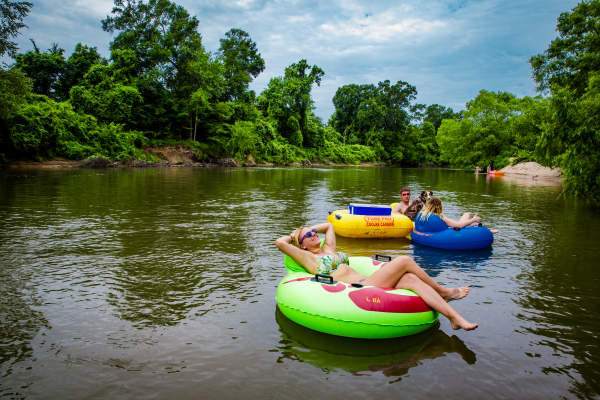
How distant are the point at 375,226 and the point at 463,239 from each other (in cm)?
187

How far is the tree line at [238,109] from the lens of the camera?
18812 millimetres

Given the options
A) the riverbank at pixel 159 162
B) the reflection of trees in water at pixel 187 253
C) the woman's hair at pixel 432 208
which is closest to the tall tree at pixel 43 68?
the riverbank at pixel 159 162

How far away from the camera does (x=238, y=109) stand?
5228cm

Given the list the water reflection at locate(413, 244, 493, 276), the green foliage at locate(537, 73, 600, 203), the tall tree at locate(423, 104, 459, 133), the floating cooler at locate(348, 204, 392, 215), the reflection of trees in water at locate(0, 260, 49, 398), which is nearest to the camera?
the reflection of trees in water at locate(0, 260, 49, 398)

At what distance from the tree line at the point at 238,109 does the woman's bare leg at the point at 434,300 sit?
10726 mm

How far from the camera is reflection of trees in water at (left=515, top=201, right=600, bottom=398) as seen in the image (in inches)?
139

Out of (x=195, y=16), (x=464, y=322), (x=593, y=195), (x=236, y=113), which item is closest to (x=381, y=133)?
(x=236, y=113)

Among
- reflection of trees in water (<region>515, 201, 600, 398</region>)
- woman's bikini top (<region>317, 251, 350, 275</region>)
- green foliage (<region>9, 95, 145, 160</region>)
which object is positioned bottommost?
reflection of trees in water (<region>515, 201, 600, 398</region>)

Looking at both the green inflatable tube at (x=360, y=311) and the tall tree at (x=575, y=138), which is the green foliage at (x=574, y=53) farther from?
the green inflatable tube at (x=360, y=311)

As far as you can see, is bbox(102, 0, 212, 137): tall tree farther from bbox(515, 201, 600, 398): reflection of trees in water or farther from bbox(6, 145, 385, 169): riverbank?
bbox(515, 201, 600, 398): reflection of trees in water

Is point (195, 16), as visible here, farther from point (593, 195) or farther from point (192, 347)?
point (192, 347)

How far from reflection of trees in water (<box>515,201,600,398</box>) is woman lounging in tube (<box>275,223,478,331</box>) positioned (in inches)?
32.1

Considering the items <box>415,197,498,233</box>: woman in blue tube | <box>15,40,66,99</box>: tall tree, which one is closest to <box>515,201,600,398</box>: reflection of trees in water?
<box>415,197,498,233</box>: woman in blue tube

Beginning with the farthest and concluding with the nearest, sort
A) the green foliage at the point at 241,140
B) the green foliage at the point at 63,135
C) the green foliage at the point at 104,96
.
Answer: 1. the green foliage at the point at 241,140
2. the green foliage at the point at 104,96
3. the green foliage at the point at 63,135
